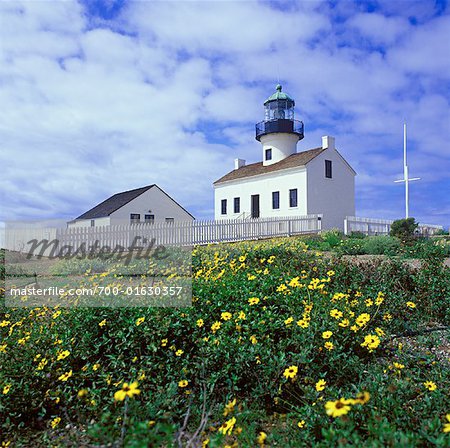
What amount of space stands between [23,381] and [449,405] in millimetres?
3443

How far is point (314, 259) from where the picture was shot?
6703 mm

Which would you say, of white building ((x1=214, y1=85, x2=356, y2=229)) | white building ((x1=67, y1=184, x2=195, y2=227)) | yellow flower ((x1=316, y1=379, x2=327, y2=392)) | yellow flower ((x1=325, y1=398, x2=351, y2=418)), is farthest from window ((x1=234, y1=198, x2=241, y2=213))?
yellow flower ((x1=325, y1=398, x2=351, y2=418))

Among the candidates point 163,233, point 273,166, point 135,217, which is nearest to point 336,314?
point 163,233

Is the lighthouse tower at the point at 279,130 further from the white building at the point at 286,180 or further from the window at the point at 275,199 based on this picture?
the window at the point at 275,199

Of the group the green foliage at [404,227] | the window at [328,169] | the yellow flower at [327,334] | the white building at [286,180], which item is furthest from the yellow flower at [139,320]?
the window at [328,169]

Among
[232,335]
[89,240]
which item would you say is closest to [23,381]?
[232,335]

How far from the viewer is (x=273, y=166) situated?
91.0 feet

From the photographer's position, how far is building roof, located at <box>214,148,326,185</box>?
2584 cm

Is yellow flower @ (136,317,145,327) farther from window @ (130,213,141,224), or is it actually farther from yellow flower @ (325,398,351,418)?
window @ (130,213,141,224)

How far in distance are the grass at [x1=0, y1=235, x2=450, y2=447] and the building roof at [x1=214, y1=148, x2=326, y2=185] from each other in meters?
21.7

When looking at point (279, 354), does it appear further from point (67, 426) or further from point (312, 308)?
point (67, 426)

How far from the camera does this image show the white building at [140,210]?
1104 inches

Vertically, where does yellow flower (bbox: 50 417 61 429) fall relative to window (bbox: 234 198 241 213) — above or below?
below

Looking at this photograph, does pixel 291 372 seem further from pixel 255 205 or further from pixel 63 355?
pixel 255 205
